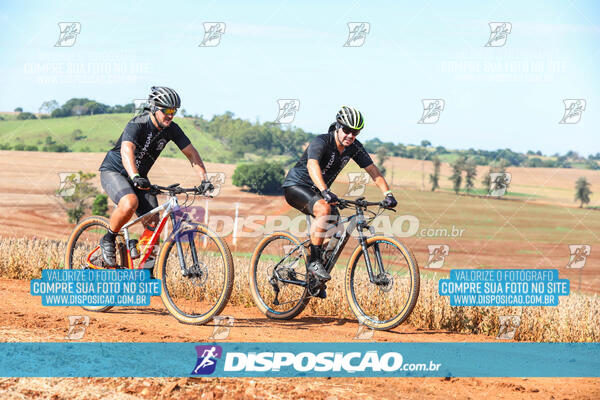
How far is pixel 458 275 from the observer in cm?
911

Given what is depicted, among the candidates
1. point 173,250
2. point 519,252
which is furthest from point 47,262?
point 519,252

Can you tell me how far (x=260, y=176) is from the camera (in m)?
54.2

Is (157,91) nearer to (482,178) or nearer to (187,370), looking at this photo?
(187,370)

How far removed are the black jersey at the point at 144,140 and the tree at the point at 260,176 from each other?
1755 inches

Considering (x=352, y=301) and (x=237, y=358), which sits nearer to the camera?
(x=237, y=358)

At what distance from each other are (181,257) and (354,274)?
2376mm

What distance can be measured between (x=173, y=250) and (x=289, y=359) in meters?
2.46

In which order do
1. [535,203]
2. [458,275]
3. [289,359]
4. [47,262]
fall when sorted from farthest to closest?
[535,203]
[47,262]
[458,275]
[289,359]

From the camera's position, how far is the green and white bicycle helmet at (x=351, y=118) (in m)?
7.70

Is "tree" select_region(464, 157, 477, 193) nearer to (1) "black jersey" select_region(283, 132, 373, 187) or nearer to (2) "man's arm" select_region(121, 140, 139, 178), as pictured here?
(1) "black jersey" select_region(283, 132, 373, 187)

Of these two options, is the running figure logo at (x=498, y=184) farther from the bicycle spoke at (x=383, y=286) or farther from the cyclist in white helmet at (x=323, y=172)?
the cyclist in white helmet at (x=323, y=172)

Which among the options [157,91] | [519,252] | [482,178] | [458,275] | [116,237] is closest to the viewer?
[157,91]

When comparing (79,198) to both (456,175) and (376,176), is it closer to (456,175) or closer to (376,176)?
(376,176)

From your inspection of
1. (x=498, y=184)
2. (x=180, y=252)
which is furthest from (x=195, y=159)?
(x=498, y=184)
